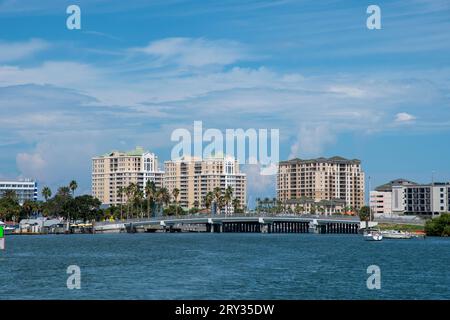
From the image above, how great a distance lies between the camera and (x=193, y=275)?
5862 centimetres

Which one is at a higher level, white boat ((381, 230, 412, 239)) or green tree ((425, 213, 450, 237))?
green tree ((425, 213, 450, 237))

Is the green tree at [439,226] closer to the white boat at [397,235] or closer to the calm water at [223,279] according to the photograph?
the white boat at [397,235]

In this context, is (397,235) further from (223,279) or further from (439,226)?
(223,279)

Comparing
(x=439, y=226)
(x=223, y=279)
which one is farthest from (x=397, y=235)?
(x=223, y=279)

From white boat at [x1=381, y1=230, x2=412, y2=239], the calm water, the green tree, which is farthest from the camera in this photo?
the green tree

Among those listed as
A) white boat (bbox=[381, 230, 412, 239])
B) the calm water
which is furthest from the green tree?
the calm water

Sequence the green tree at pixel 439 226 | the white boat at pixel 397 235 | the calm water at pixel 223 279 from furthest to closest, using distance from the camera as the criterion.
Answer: the green tree at pixel 439 226 < the white boat at pixel 397 235 < the calm water at pixel 223 279

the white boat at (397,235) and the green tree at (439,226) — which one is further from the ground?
the green tree at (439,226)

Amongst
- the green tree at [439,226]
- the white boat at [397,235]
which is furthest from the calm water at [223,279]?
the green tree at [439,226]

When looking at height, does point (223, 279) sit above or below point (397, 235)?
above

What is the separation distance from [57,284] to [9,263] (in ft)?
82.8

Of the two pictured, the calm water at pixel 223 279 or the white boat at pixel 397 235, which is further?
the white boat at pixel 397 235

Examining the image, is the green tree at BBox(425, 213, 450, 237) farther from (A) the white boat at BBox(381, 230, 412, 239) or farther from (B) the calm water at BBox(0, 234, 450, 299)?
(B) the calm water at BBox(0, 234, 450, 299)
